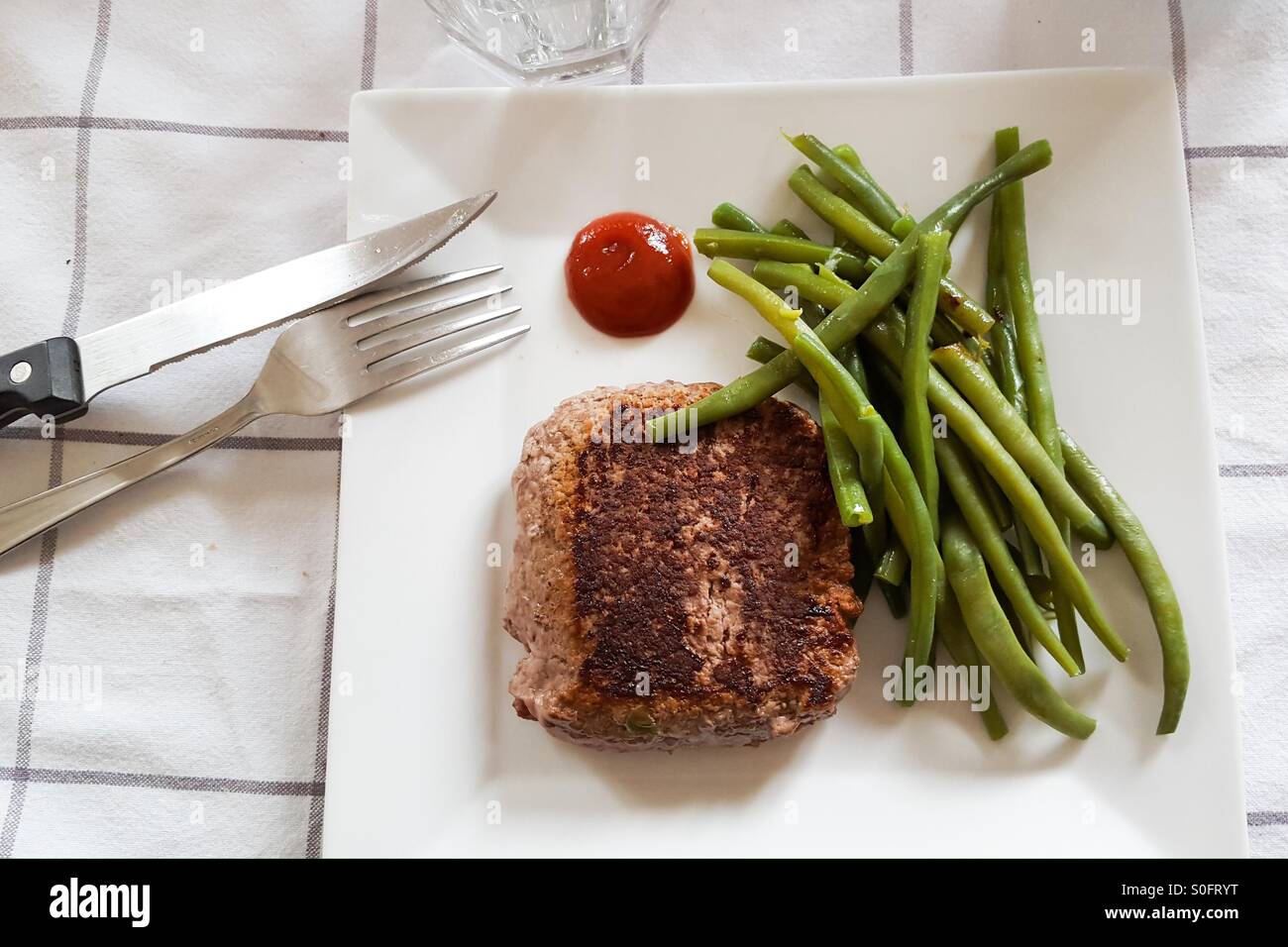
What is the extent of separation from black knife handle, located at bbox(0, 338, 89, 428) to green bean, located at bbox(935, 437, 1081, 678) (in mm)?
2315

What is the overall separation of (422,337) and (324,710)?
1.08 m

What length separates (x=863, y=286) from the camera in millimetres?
2568

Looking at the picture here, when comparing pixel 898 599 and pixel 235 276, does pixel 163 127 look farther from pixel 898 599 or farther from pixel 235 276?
pixel 898 599

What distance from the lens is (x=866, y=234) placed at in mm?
2703

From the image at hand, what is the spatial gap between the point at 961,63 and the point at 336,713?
2.59 m

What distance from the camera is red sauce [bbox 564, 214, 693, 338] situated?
280 cm

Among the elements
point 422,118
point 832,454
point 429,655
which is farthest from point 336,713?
point 422,118

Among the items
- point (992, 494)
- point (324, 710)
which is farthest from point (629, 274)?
point (324, 710)

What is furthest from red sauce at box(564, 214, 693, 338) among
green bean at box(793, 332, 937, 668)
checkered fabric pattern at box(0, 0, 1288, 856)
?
checkered fabric pattern at box(0, 0, 1288, 856)

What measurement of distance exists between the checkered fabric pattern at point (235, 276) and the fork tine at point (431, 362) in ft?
0.91

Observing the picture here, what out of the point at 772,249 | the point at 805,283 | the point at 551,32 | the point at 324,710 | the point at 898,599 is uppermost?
the point at 551,32

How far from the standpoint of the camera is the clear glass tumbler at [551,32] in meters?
2.88

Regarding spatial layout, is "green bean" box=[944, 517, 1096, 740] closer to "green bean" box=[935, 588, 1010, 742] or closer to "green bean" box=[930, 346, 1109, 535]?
"green bean" box=[935, 588, 1010, 742]

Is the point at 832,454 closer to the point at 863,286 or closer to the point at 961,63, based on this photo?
the point at 863,286
